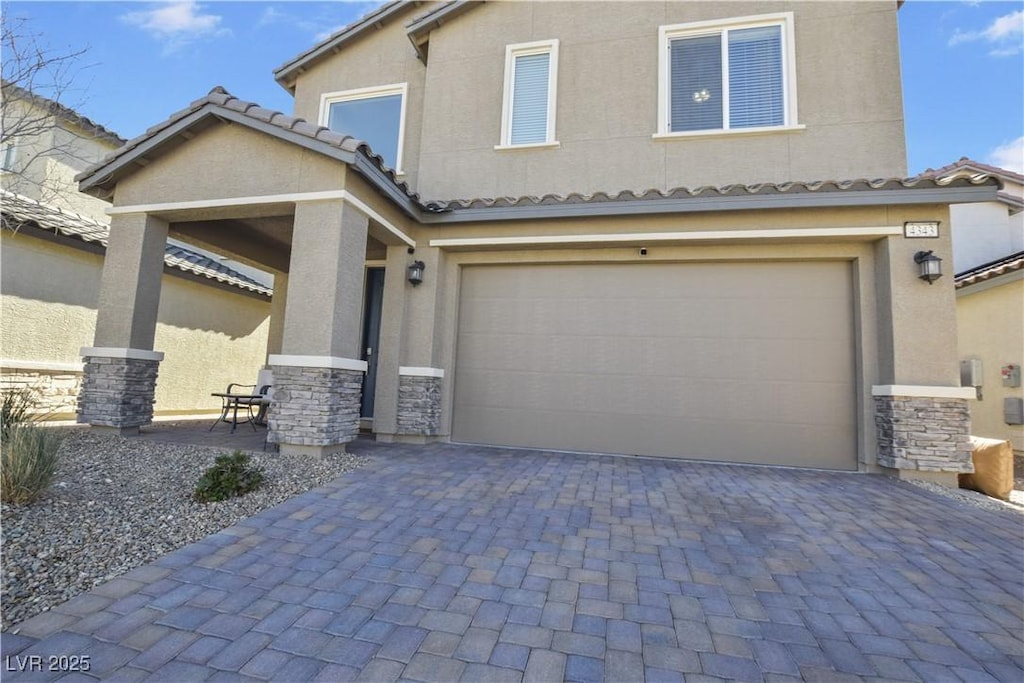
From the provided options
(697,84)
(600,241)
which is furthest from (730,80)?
(600,241)

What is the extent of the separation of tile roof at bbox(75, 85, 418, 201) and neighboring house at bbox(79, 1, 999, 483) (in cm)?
3

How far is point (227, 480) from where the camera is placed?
4.01 m

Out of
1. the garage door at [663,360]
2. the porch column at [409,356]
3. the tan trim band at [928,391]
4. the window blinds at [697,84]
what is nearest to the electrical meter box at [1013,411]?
the tan trim band at [928,391]

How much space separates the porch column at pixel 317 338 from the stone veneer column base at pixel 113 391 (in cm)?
231

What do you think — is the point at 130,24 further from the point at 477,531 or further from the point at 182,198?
the point at 477,531

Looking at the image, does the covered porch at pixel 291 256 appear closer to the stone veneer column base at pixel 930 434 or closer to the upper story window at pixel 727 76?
the upper story window at pixel 727 76

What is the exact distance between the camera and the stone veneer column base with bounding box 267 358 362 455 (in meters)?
5.26

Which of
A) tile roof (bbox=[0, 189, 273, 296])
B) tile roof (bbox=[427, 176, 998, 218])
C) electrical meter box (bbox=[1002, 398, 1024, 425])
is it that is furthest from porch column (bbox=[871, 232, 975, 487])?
tile roof (bbox=[0, 189, 273, 296])

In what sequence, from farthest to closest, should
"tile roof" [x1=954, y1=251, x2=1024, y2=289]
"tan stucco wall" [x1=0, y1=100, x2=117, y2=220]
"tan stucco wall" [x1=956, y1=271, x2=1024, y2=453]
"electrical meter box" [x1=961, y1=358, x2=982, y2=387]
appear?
"electrical meter box" [x1=961, y1=358, x2=982, y2=387], "tan stucco wall" [x1=0, y1=100, x2=117, y2=220], "tan stucco wall" [x1=956, y1=271, x2=1024, y2=453], "tile roof" [x1=954, y1=251, x2=1024, y2=289]

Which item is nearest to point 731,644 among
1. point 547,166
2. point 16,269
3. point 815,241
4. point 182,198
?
point 815,241

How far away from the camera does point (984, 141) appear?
11.0 meters

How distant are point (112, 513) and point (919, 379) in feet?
27.0

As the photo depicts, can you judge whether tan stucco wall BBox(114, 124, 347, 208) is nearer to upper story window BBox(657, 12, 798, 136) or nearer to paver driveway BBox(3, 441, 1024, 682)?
paver driveway BBox(3, 441, 1024, 682)

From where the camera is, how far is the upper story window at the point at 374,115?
851 cm
